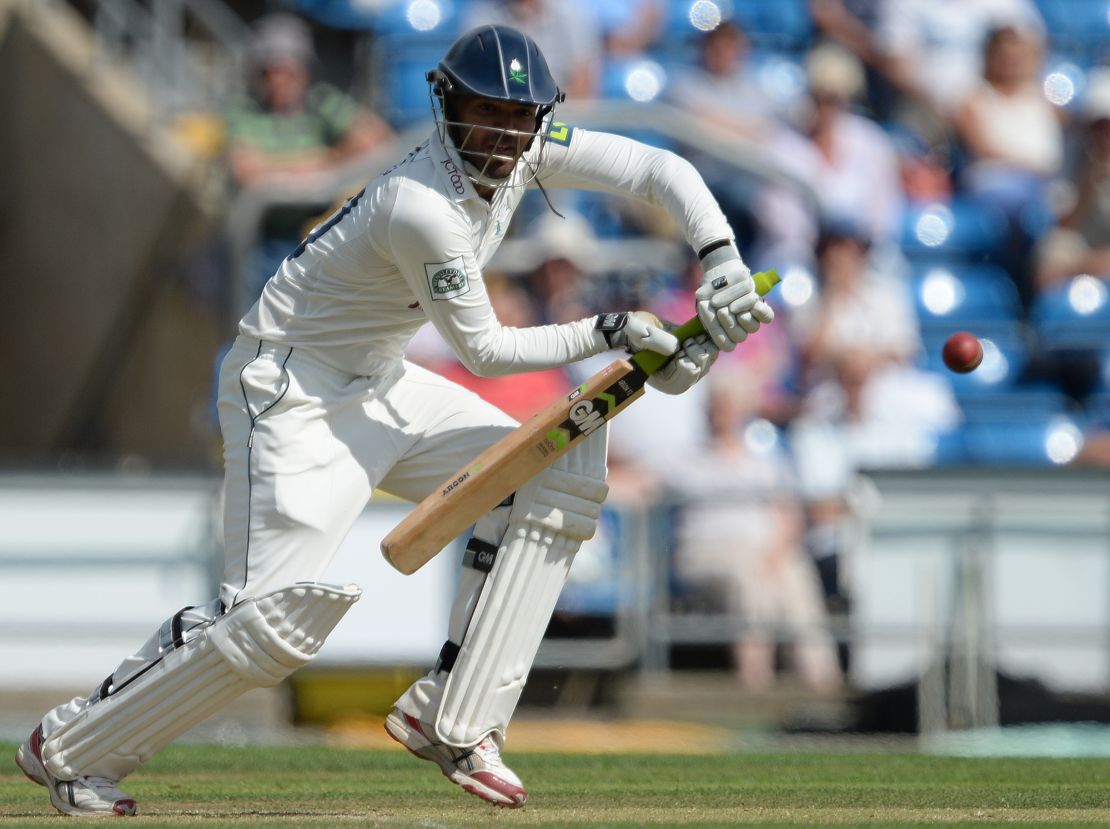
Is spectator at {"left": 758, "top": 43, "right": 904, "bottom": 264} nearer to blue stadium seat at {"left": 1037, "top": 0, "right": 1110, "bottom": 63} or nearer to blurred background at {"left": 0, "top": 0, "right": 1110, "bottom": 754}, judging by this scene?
blurred background at {"left": 0, "top": 0, "right": 1110, "bottom": 754}

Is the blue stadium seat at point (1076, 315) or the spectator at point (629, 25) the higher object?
the spectator at point (629, 25)

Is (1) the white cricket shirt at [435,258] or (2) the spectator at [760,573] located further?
(2) the spectator at [760,573]

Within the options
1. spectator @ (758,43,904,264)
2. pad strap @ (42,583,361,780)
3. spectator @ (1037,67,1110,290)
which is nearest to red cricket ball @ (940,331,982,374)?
pad strap @ (42,583,361,780)

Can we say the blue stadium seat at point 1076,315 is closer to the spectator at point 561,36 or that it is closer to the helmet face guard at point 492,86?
the spectator at point 561,36

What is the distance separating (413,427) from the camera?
13.9 feet

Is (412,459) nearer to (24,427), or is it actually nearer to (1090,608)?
(1090,608)

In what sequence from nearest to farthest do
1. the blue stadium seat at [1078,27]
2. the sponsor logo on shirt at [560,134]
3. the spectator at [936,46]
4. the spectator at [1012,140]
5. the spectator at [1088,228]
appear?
1. the sponsor logo on shirt at [560,134]
2. the spectator at [1088,228]
3. the spectator at [1012,140]
4. the spectator at [936,46]
5. the blue stadium seat at [1078,27]

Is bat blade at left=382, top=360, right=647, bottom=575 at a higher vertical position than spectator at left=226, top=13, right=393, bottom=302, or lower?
lower

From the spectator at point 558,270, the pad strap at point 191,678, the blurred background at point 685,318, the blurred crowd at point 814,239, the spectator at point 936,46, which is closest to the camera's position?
the pad strap at point 191,678

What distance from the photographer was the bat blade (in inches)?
157

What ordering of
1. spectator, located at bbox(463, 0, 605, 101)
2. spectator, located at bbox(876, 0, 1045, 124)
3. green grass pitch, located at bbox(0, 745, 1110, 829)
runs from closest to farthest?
1. green grass pitch, located at bbox(0, 745, 1110, 829)
2. spectator, located at bbox(463, 0, 605, 101)
3. spectator, located at bbox(876, 0, 1045, 124)

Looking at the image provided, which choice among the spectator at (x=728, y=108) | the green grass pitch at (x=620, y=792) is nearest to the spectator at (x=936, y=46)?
the spectator at (x=728, y=108)

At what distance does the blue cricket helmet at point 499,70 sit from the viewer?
3.94 m

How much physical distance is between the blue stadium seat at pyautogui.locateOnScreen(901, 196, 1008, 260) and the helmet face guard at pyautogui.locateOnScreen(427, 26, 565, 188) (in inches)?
221
